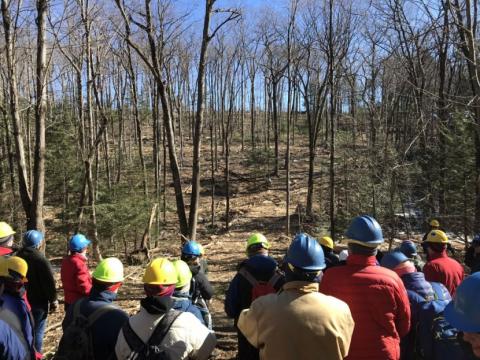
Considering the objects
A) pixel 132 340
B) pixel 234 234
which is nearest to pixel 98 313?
pixel 132 340

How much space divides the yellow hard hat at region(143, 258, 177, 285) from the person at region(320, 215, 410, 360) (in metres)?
1.18

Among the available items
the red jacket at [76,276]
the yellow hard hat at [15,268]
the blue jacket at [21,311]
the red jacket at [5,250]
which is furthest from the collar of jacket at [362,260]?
the red jacket at [5,250]

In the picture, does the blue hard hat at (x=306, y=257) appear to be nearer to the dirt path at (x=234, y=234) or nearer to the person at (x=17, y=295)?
the person at (x=17, y=295)

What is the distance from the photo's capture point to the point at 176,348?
8.60 ft

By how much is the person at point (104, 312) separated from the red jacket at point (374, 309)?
169 cm

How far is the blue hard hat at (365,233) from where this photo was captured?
305cm

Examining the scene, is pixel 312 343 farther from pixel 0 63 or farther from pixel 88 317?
pixel 0 63

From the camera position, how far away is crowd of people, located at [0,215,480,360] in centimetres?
244

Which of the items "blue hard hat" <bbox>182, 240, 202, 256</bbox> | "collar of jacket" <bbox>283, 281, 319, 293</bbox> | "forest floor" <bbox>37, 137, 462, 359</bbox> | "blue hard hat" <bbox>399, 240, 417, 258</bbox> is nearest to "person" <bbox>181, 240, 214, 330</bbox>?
"blue hard hat" <bbox>182, 240, 202, 256</bbox>

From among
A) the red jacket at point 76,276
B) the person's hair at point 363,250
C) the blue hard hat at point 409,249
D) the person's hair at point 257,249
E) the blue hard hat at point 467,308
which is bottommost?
the red jacket at point 76,276

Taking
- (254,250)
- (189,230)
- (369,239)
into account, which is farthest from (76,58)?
(369,239)

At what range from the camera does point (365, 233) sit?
3068 millimetres

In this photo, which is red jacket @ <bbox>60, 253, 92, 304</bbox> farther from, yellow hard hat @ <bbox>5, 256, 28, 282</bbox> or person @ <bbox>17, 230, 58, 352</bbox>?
yellow hard hat @ <bbox>5, 256, 28, 282</bbox>

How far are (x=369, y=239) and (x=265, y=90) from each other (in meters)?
37.9
